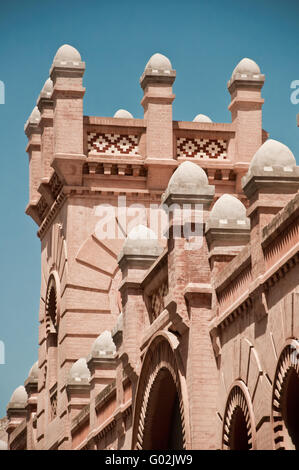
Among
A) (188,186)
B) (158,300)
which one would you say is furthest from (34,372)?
(188,186)

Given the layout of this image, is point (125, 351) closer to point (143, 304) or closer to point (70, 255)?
point (143, 304)

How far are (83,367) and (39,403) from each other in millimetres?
5958

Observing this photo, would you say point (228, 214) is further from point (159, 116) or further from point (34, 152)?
point (34, 152)

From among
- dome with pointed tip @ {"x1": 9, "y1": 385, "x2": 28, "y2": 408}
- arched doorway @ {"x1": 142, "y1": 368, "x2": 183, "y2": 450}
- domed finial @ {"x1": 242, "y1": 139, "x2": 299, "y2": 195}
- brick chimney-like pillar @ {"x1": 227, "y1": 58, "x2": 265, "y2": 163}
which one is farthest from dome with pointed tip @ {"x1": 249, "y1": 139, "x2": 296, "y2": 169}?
dome with pointed tip @ {"x1": 9, "y1": 385, "x2": 28, "y2": 408}

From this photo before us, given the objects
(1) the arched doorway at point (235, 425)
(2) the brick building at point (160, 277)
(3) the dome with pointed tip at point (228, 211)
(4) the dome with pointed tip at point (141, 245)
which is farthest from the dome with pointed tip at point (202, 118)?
(1) the arched doorway at point (235, 425)

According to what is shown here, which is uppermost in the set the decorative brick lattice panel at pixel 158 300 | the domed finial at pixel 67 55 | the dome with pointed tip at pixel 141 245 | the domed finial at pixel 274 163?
the domed finial at pixel 67 55

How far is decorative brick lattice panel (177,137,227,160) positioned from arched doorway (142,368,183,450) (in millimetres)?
10570

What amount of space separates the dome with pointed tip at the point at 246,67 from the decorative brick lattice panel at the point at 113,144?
2.83 meters

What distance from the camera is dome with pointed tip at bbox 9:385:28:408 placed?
39.4m

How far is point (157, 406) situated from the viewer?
69.8ft

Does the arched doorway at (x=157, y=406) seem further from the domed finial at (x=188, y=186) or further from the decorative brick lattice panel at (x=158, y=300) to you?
the domed finial at (x=188, y=186)

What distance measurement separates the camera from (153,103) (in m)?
30.3

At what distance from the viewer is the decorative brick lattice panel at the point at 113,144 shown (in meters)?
30.4

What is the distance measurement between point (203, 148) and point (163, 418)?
10.8m
